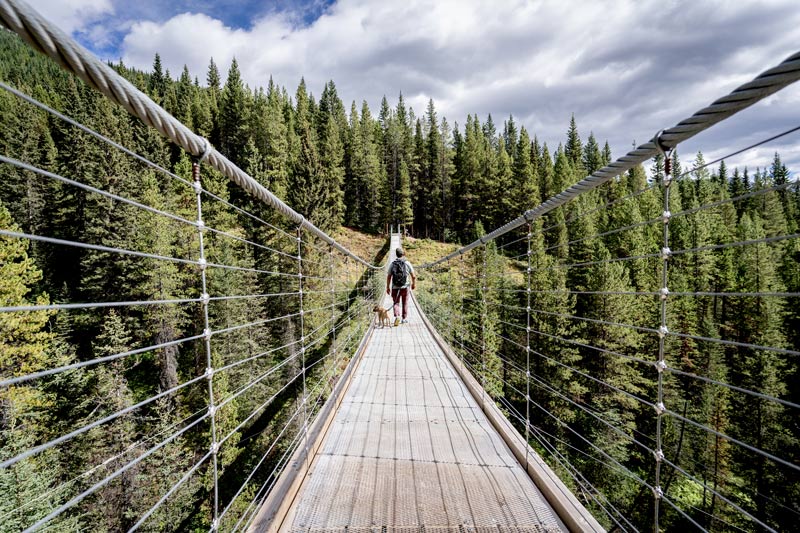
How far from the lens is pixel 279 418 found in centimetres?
1734

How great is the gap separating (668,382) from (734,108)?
77.1ft

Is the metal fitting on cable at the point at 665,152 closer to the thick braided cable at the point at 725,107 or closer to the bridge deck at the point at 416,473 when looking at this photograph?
the thick braided cable at the point at 725,107

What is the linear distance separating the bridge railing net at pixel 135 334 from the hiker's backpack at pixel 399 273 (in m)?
1.52

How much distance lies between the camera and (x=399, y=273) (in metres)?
7.16

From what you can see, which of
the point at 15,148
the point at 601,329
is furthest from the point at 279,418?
the point at 15,148

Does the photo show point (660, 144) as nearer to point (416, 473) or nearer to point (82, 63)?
point (82, 63)

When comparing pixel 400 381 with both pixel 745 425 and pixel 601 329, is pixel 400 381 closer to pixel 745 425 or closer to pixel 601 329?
pixel 601 329

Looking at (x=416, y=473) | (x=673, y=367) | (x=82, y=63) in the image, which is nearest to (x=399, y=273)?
(x=416, y=473)

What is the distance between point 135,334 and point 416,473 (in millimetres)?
19723

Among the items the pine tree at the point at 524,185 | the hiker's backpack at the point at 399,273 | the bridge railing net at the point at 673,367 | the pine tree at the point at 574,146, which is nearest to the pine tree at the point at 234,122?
the bridge railing net at the point at 673,367

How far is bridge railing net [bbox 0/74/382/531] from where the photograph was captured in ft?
35.3

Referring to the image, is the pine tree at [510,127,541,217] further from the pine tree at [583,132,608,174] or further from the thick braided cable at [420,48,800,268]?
the thick braided cable at [420,48,800,268]

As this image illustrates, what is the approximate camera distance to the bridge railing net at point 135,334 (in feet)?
35.3

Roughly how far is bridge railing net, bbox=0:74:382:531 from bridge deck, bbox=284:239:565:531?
16.1ft
